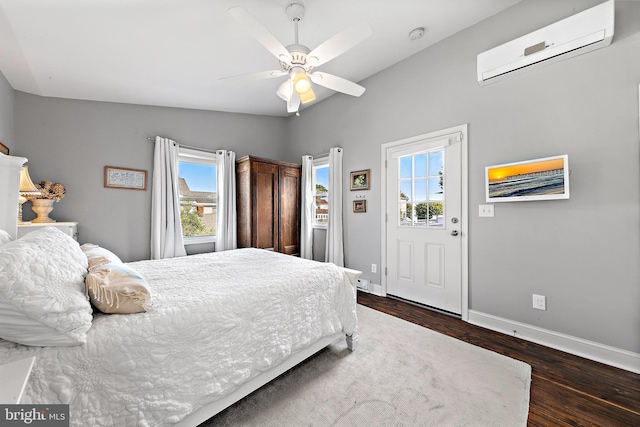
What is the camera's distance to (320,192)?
4.37m

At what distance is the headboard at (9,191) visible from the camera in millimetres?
1558

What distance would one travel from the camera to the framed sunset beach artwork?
2.12 meters

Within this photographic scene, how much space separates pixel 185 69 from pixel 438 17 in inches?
104

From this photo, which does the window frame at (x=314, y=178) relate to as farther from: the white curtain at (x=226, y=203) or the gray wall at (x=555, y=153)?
the gray wall at (x=555, y=153)

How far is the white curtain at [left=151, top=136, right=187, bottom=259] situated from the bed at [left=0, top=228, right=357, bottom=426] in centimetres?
178

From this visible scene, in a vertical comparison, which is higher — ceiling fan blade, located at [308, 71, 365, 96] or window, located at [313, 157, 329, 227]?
ceiling fan blade, located at [308, 71, 365, 96]

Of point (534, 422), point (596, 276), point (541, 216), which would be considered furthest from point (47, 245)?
point (596, 276)

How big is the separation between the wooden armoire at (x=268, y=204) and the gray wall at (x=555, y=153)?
207 cm

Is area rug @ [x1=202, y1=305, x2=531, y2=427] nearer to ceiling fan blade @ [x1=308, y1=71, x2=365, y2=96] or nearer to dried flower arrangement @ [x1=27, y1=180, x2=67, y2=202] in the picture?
ceiling fan blade @ [x1=308, y1=71, x2=365, y2=96]

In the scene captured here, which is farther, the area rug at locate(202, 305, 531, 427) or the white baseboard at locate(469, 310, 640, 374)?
the white baseboard at locate(469, 310, 640, 374)

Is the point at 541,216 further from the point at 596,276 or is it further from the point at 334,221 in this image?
the point at 334,221

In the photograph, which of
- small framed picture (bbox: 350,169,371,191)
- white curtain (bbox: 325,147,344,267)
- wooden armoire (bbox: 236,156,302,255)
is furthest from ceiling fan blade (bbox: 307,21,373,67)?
wooden armoire (bbox: 236,156,302,255)

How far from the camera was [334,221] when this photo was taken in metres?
3.96

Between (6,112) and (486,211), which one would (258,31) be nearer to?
(486,211)
